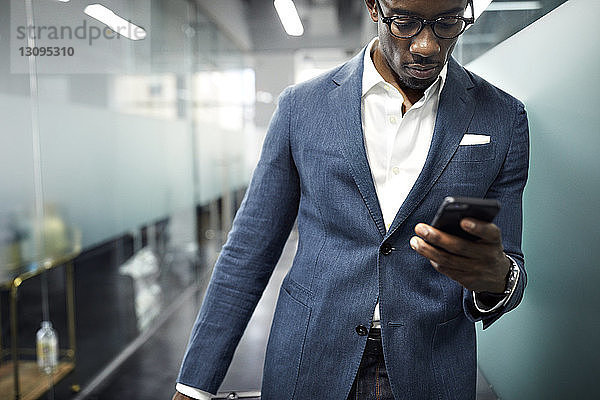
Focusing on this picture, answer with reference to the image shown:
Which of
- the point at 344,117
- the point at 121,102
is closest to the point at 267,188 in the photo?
the point at 344,117

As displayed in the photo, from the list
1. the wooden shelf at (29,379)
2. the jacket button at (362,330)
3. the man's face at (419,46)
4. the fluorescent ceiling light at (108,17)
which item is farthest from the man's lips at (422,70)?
the wooden shelf at (29,379)

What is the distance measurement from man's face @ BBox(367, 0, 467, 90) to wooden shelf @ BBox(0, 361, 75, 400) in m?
1.94

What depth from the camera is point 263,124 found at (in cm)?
266

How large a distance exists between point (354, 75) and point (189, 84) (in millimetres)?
3437

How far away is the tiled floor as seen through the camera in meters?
2.78

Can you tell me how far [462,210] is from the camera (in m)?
0.72

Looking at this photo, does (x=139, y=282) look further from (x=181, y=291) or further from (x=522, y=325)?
(x=522, y=325)

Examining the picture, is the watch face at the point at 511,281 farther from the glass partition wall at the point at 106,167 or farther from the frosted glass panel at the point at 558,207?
the glass partition wall at the point at 106,167

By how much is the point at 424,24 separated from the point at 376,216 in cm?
31

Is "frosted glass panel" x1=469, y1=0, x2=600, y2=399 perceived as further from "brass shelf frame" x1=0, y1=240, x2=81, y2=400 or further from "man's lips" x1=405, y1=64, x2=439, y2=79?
"brass shelf frame" x1=0, y1=240, x2=81, y2=400

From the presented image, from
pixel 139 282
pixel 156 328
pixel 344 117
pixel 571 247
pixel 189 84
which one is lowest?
pixel 156 328

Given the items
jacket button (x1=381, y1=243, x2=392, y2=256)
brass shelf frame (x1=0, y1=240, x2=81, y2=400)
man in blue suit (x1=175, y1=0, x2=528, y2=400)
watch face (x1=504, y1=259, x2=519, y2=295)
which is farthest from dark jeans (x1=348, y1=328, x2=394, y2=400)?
brass shelf frame (x1=0, y1=240, x2=81, y2=400)

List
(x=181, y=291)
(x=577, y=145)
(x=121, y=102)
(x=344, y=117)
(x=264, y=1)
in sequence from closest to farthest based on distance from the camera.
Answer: (x=344, y=117) < (x=577, y=145) < (x=264, y=1) < (x=121, y=102) < (x=181, y=291)

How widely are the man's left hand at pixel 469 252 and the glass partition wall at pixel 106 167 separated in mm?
1318
